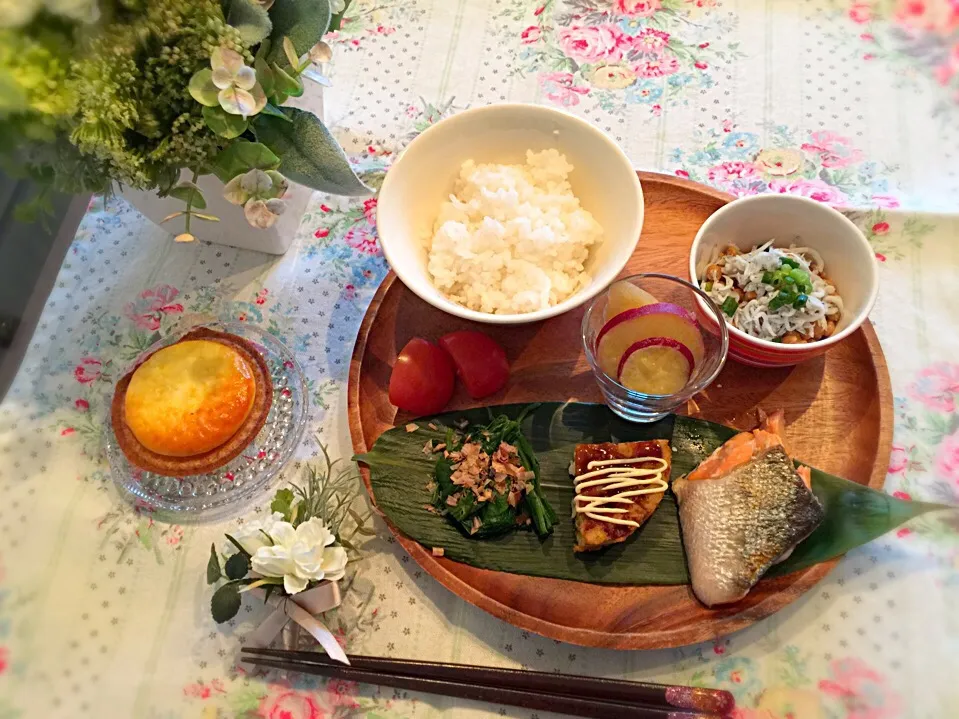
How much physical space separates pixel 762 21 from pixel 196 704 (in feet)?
9.17

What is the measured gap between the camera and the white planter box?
1.79 m

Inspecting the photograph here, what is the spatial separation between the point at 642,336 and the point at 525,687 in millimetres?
896

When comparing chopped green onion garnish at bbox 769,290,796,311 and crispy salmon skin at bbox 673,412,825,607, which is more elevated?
chopped green onion garnish at bbox 769,290,796,311

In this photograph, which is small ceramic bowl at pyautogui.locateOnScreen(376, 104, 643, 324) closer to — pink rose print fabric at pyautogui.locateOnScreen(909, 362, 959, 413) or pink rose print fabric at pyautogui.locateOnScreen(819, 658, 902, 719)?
pink rose print fabric at pyautogui.locateOnScreen(909, 362, 959, 413)

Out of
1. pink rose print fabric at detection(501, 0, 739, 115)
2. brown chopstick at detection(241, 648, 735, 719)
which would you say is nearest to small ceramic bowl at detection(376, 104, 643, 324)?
pink rose print fabric at detection(501, 0, 739, 115)

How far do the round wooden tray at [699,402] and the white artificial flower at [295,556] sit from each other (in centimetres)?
21

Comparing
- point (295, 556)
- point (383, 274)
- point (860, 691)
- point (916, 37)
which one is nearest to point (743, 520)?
point (860, 691)

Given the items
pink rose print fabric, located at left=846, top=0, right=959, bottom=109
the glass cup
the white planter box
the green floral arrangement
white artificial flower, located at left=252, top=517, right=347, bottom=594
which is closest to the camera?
the green floral arrangement

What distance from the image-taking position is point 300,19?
1.52 metres

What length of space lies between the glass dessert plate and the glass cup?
0.84 metres

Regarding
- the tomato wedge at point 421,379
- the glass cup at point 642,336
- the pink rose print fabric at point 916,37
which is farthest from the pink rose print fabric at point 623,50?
the tomato wedge at point 421,379

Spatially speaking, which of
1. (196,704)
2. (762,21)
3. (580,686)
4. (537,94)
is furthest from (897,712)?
(762,21)

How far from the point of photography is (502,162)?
6.10ft

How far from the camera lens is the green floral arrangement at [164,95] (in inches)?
48.3
